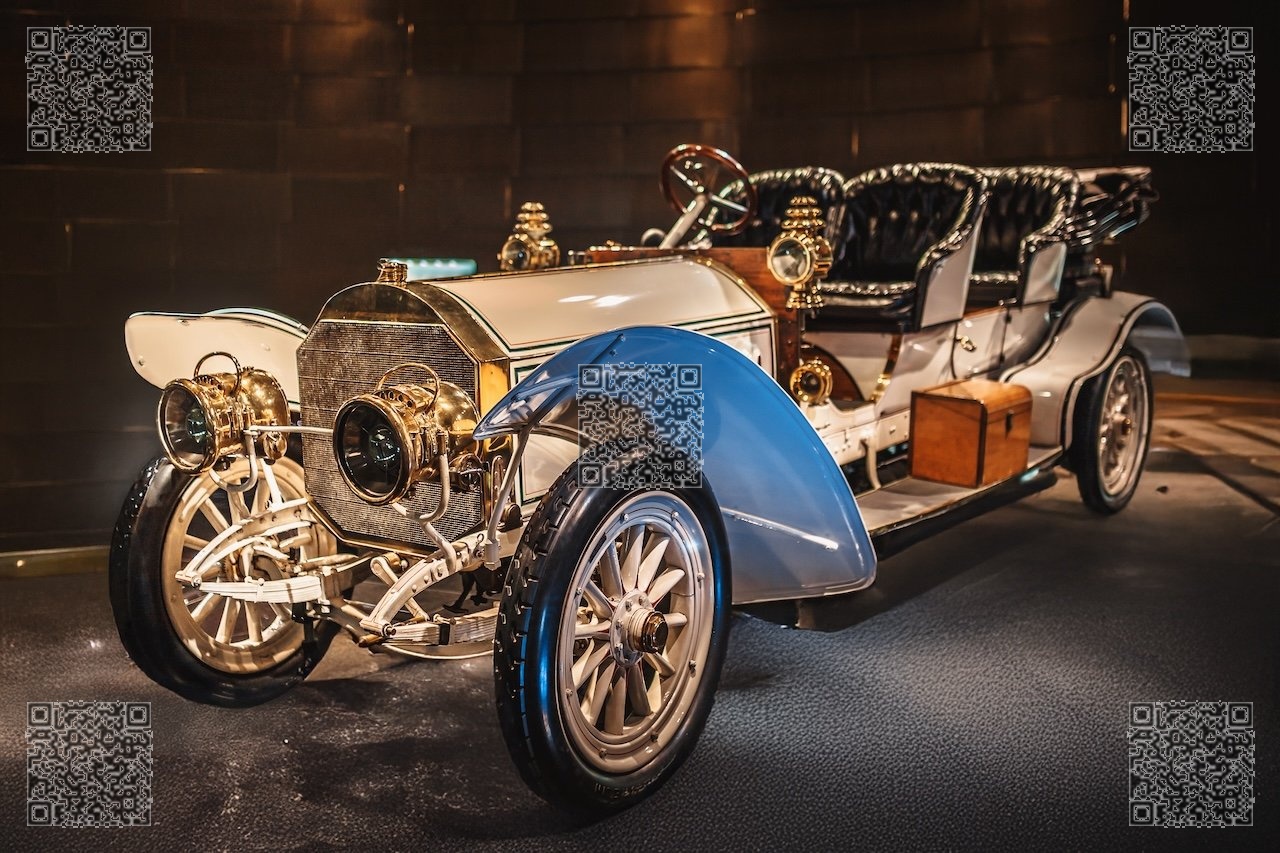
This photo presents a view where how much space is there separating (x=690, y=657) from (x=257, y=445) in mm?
1151

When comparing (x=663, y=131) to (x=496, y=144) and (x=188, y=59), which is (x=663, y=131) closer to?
(x=496, y=144)

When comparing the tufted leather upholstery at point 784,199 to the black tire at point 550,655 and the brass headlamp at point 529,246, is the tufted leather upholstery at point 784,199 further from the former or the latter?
the black tire at point 550,655

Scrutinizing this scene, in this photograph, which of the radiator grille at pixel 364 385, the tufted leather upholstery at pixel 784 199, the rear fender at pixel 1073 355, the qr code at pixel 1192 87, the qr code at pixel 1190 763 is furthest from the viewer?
the qr code at pixel 1192 87

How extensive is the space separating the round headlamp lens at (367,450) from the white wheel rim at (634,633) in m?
0.47

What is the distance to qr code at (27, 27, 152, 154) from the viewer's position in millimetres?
5641

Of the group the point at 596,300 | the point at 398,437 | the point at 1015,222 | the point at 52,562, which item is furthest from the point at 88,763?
the point at 1015,222

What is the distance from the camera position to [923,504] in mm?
3393

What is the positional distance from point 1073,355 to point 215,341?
307 cm

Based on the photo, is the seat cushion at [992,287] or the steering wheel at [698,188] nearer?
the steering wheel at [698,188]

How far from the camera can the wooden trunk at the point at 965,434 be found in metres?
3.63

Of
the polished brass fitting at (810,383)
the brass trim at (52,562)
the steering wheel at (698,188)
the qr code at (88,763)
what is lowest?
the qr code at (88,763)

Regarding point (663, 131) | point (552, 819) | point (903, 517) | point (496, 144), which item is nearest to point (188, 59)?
point (496, 144)

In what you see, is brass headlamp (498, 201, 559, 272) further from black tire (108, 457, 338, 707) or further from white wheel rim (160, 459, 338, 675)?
black tire (108, 457, 338, 707)

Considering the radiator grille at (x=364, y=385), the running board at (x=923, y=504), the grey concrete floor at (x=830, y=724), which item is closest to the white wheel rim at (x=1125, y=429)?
the grey concrete floor at (x=830, y=724)
